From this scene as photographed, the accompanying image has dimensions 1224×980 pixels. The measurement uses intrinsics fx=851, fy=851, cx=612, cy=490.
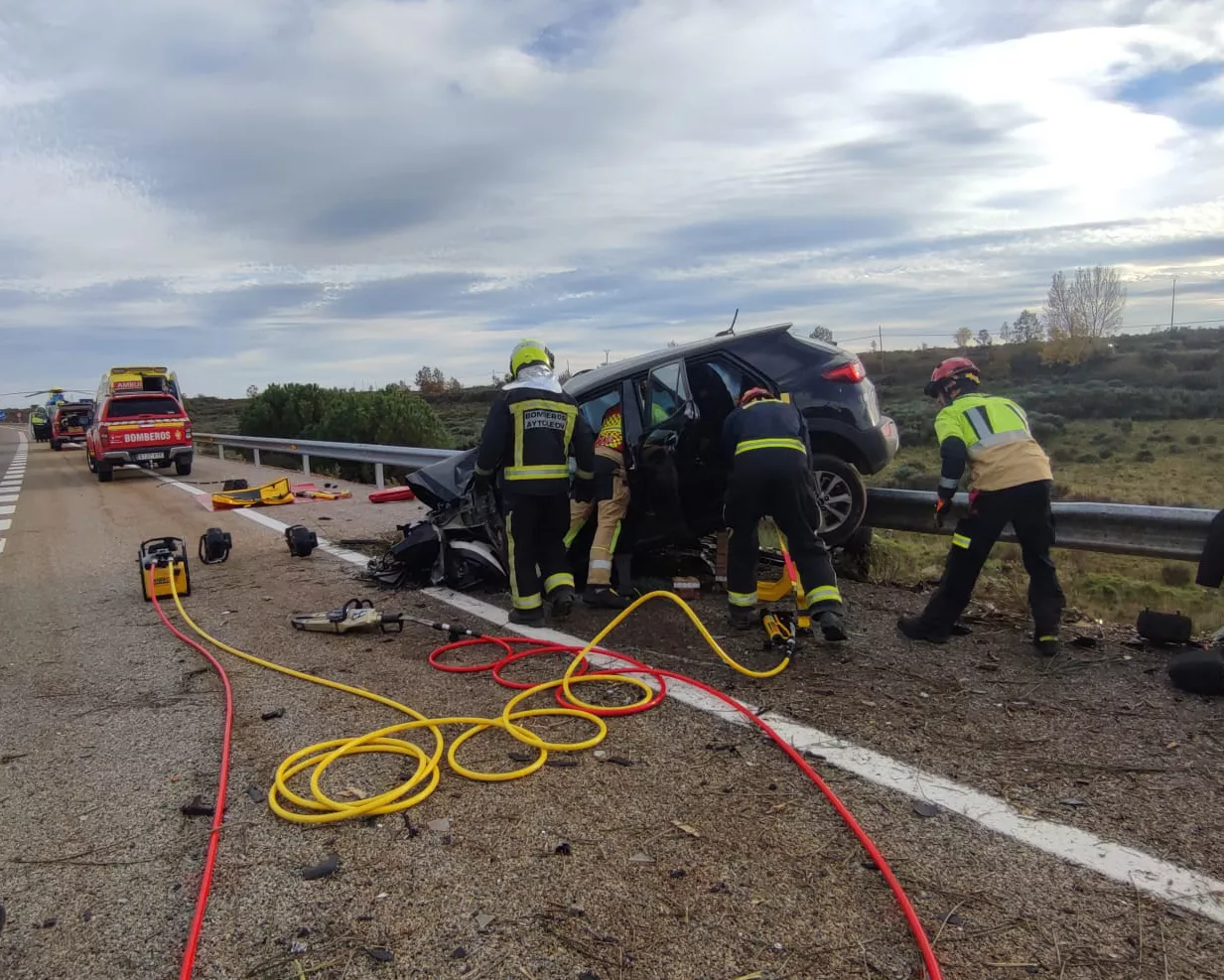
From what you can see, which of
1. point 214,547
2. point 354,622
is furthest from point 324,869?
point 214,547

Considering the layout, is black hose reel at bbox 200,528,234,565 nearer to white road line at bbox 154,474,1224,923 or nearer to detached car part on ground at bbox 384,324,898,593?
detached car part on ground at bbox 384,324,898,593

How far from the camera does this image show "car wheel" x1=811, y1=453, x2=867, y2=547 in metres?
6.20

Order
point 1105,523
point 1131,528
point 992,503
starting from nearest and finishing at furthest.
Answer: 1. point 992,503
2. point 1131,528
3. point 1105,523

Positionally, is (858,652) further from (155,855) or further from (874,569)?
(155,855)

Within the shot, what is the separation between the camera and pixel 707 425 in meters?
6.12

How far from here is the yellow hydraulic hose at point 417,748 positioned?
3086 mm

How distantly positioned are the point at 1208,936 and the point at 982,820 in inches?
27.5

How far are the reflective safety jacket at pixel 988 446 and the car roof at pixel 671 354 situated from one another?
5.86 feet

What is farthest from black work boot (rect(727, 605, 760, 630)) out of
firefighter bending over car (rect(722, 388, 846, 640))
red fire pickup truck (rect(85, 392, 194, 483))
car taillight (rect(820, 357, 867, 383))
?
red fire pickup truck (rect(85, 392, 194, 483))

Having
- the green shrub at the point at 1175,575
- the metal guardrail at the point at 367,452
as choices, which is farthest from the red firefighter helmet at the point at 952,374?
the metal guardrail at the point at 367,452

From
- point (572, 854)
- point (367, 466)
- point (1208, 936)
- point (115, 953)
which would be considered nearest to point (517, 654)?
point (572, 854)

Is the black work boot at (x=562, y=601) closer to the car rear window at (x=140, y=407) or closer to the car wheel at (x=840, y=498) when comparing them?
the car wheel at (x=840, y=498)

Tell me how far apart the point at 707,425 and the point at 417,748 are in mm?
3344

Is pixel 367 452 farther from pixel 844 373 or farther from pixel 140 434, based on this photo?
pixel 844 373
